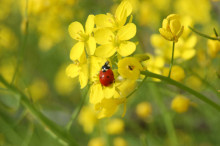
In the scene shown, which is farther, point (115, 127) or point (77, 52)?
point (115, 127)

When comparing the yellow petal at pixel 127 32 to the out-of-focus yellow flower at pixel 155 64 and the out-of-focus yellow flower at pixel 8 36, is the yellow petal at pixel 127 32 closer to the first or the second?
the out-of-focus yellow flower at pixel 155 64

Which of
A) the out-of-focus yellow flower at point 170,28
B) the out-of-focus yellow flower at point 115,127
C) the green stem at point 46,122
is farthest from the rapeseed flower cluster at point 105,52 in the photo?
the out-of-focus yellow flower at point 115,127

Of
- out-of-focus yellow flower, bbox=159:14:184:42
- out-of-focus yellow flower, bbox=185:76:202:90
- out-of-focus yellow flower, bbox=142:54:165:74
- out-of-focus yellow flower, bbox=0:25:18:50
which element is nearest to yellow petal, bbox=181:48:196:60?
out-of-focus yellow flower, bbox=142:54:165:74

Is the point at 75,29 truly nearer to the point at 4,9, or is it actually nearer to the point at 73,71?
the point at 73,71

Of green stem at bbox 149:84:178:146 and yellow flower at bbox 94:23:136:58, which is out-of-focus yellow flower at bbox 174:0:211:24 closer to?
green stem at bbox 149:84:178:146

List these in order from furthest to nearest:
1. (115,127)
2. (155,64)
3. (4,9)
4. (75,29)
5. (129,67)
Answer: (4,9) < (115,127) < (155,64) < (75,29) < (129,67)

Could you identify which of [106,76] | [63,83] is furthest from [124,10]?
[63,83]

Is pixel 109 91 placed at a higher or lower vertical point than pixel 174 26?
lower
